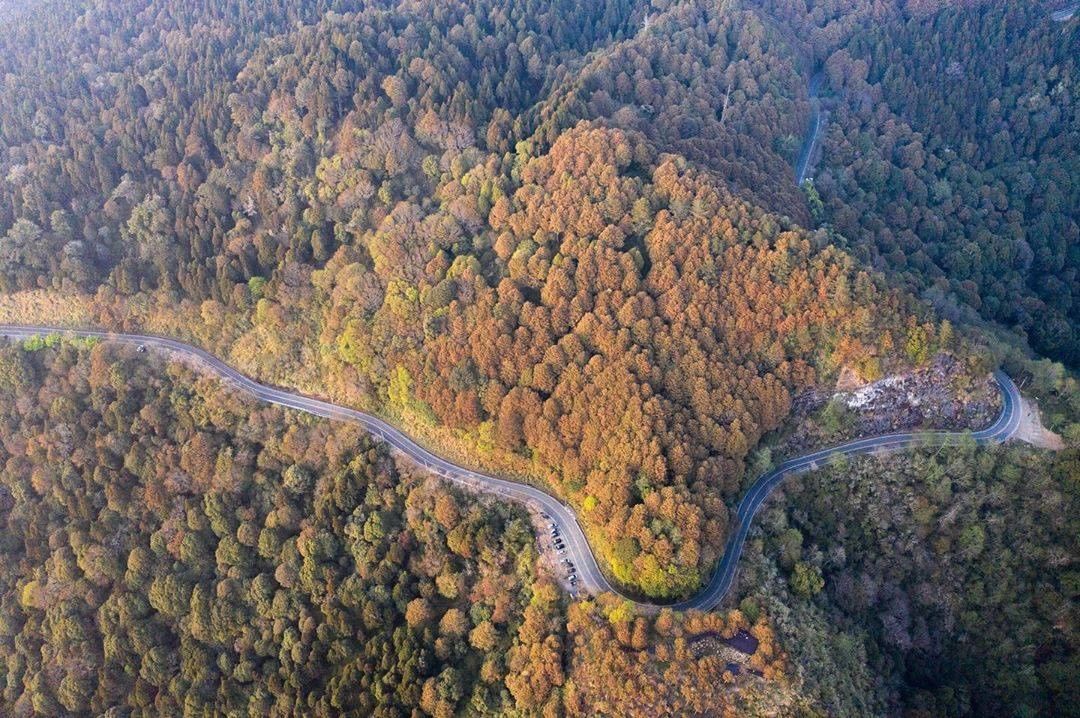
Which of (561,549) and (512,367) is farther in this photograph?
(512,367)

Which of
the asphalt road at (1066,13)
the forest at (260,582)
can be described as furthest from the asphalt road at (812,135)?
the forest at (260,582)

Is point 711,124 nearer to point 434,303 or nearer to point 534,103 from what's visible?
point 534,103

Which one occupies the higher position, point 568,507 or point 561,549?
point 568,507

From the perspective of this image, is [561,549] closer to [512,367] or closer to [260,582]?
[512,367]

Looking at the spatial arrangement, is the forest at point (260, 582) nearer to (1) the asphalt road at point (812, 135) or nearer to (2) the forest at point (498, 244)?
(2) the forest at point (498, 244)

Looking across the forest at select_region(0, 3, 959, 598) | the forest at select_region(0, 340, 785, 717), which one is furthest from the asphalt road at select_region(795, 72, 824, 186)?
the forest at select_region(0, 340, 785, 717)

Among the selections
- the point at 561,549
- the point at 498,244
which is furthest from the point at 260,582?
the point at 498,244
